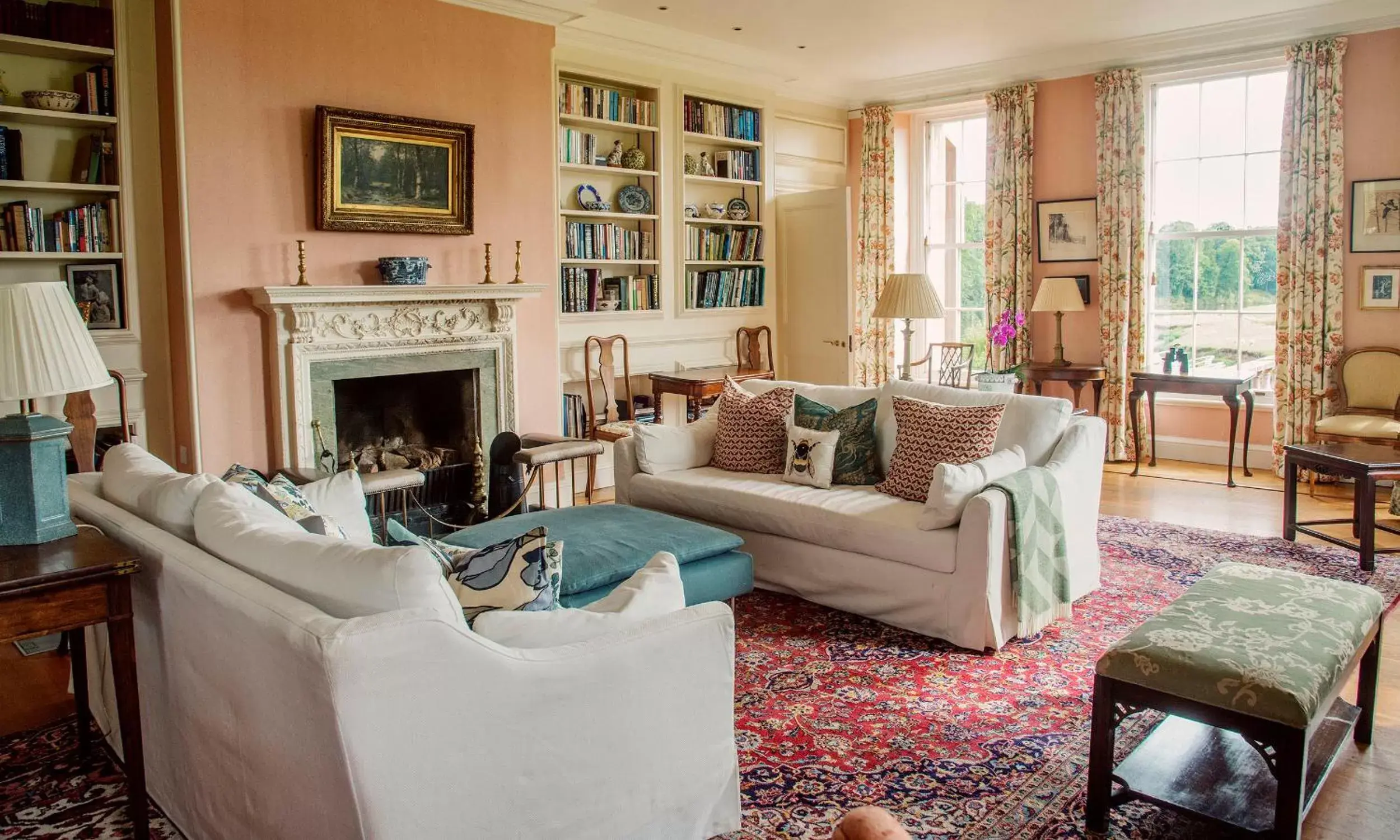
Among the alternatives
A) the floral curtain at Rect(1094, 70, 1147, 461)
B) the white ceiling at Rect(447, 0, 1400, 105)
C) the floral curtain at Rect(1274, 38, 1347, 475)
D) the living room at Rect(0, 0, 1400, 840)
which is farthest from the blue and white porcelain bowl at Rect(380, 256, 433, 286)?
the floral curtain at Rect(1274, 38, 1347, 475)

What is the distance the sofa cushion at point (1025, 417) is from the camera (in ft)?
13.4

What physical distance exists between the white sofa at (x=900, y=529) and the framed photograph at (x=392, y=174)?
1.96 meters

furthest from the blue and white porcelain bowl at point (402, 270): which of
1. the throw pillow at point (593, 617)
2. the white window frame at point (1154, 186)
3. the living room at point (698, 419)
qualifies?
the white window frame at point (1154, 186)

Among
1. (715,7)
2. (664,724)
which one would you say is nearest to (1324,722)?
(664,724)

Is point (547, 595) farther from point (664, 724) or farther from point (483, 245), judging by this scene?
point (483, 245)

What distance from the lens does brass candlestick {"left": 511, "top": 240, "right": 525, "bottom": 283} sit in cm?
580

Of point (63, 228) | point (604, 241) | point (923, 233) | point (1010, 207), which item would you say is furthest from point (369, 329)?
point (923, 233)

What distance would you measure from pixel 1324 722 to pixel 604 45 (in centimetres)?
544

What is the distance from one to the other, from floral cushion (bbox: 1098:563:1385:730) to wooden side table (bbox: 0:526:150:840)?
2.25 metres

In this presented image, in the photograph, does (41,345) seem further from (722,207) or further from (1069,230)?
(1069,230)

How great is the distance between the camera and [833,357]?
25.3 feet

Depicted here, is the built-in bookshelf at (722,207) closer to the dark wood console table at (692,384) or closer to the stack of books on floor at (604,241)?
the stack of books on floor at (604,241)

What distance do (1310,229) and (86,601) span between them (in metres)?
6.98

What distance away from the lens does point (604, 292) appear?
6.82 m
